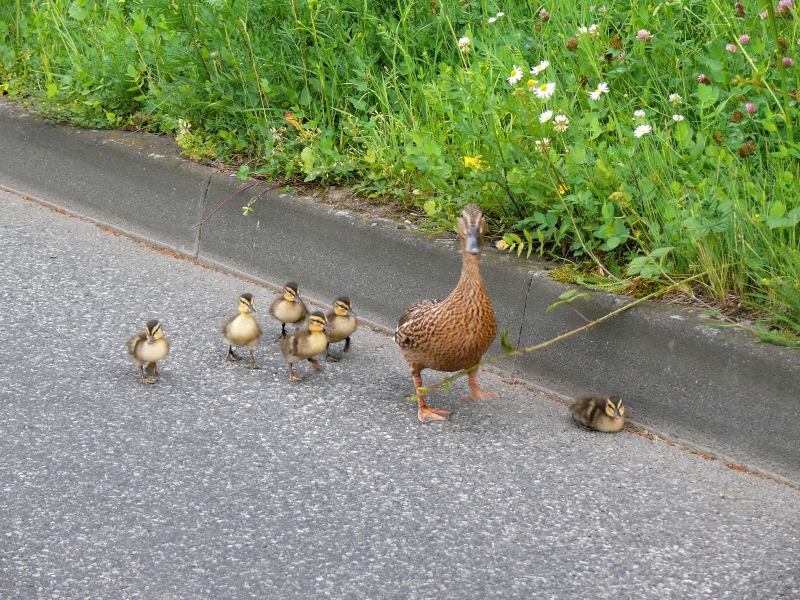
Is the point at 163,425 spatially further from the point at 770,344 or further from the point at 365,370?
the point at 770,344

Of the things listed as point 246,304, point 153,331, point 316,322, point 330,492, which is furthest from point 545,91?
point 330,492

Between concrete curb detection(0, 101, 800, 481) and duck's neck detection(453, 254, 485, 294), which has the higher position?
duck's neck detection(453, 254, 485, 294)

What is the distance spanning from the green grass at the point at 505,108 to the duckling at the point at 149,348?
1638 millimetres

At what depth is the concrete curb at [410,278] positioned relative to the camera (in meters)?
5.22

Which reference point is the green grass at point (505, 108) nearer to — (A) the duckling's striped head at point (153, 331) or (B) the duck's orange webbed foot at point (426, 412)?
(B) the duck's orange webbed foot at point (426, 412)

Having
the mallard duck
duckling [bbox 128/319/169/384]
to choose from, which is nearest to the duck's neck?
the mallard duck

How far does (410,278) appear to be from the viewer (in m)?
6.65

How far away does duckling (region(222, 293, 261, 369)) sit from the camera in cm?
634

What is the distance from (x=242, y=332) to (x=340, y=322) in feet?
1.70

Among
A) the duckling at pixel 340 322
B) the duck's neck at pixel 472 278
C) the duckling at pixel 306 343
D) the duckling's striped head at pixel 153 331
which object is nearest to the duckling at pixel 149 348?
the duckling's striped head at pixel 153 331

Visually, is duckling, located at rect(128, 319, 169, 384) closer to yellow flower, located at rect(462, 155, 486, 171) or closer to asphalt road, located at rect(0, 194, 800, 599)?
asphalt road, located at rect(0, 194, 800, 599)

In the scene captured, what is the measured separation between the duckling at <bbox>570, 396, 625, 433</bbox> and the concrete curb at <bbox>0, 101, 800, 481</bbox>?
7.0 inches

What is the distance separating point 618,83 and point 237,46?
2.51 m

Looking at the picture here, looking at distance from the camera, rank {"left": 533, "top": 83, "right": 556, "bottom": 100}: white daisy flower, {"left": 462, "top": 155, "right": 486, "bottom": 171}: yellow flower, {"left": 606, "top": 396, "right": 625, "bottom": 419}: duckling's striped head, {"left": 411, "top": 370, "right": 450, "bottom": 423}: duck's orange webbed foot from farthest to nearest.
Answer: {"left": 462, "top": 155, "right": 486, "bottom": 171}: yellow flower → {"left": 533, "top": 83, "right": 556, "bottom": 100}: white daisy flower → {"left": 411, "top": 370, "right": 450, "bottom": 423}: duck's orange webbed foot → {"left": 606, "top": 396, "right": 625, "bottom": 419}: duckling's striped head
